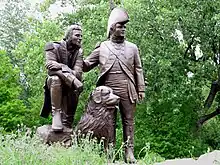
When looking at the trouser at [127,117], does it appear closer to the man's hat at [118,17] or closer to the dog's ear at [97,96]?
the dog's ear at [97,96]

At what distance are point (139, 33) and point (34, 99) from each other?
6.72 metres

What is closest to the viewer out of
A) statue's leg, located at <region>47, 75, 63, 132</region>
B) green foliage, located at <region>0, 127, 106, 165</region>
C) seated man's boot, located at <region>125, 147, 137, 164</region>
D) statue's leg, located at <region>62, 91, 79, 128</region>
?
green foliage, located at <region>0, 127, 106, 165</region>

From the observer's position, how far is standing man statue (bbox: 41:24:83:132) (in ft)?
22.9

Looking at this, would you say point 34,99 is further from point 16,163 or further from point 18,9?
point 16,163

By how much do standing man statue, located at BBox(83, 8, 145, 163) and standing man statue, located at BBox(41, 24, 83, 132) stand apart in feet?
1.11

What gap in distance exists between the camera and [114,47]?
7.15m

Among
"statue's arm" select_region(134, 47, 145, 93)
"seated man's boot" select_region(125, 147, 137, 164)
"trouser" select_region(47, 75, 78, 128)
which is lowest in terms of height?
"seated man's boot" select_region(125, 147, 137, 164)

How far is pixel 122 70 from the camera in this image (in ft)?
23.2

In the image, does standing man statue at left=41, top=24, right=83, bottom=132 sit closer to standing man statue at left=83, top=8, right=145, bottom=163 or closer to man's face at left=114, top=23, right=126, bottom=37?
standing man statue at left=83, top=8, right=145, bottom=163

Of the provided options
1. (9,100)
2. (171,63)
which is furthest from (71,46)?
(9,100)

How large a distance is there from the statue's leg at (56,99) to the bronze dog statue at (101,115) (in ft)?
1.04

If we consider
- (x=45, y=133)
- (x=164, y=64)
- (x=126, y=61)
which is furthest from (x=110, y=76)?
(x=164, y=64)

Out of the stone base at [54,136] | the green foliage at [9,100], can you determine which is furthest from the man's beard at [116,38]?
the green foliage at [9,100]

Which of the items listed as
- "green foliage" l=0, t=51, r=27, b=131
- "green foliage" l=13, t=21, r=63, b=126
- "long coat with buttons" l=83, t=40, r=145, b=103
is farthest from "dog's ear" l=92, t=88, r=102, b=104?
"green foliage" l=0, t=51, r=27, b=131
